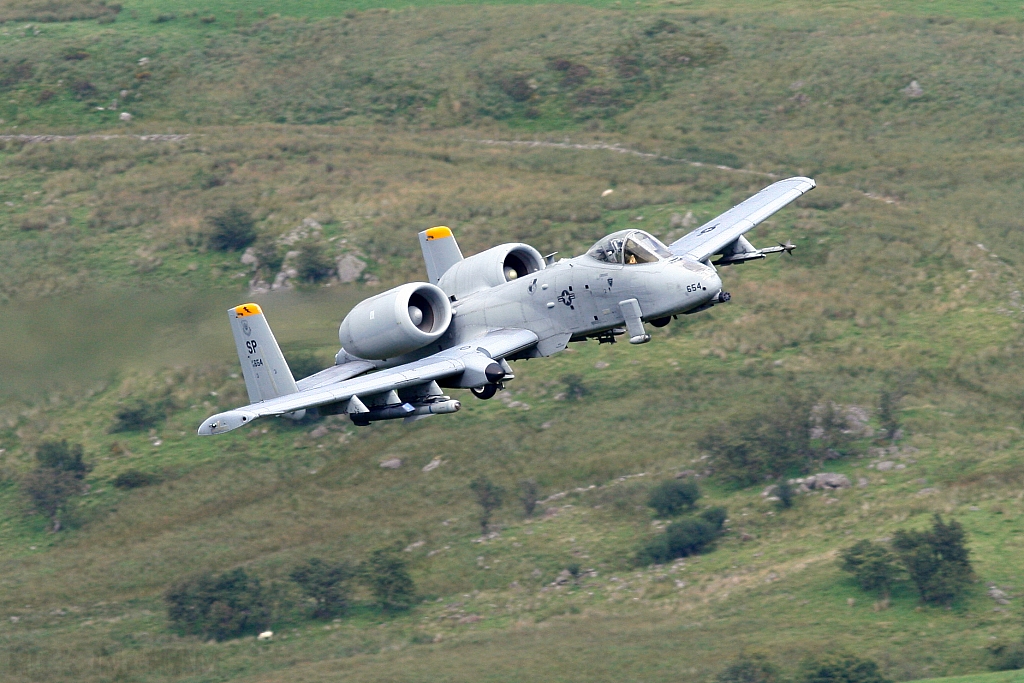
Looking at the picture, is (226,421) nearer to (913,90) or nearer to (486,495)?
(486,495)

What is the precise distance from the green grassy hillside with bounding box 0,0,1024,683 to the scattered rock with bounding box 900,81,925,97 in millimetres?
251

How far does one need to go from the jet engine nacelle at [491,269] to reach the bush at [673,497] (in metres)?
20.8

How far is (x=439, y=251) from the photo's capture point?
44.1 metres

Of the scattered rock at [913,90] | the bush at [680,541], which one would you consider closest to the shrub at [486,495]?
the bush at [680,541]

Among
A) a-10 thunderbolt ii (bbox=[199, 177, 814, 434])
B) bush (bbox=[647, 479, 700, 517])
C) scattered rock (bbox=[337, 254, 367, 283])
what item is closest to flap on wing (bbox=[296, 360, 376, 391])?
a-10 thunderbolt ii (bbox=[199, 177, 814, 434])

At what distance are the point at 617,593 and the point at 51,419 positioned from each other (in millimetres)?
28856

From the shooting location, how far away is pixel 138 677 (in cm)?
5506

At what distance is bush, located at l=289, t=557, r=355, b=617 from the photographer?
58.4 meters

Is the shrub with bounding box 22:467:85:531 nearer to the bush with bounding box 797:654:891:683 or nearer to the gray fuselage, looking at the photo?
the gray fuselage

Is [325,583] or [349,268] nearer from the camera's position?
[325,583]

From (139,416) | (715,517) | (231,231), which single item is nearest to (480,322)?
(715,517)

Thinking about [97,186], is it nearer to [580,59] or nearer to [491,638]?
[580,59]

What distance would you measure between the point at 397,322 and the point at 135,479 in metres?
27.8

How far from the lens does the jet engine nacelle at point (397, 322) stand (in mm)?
38906
